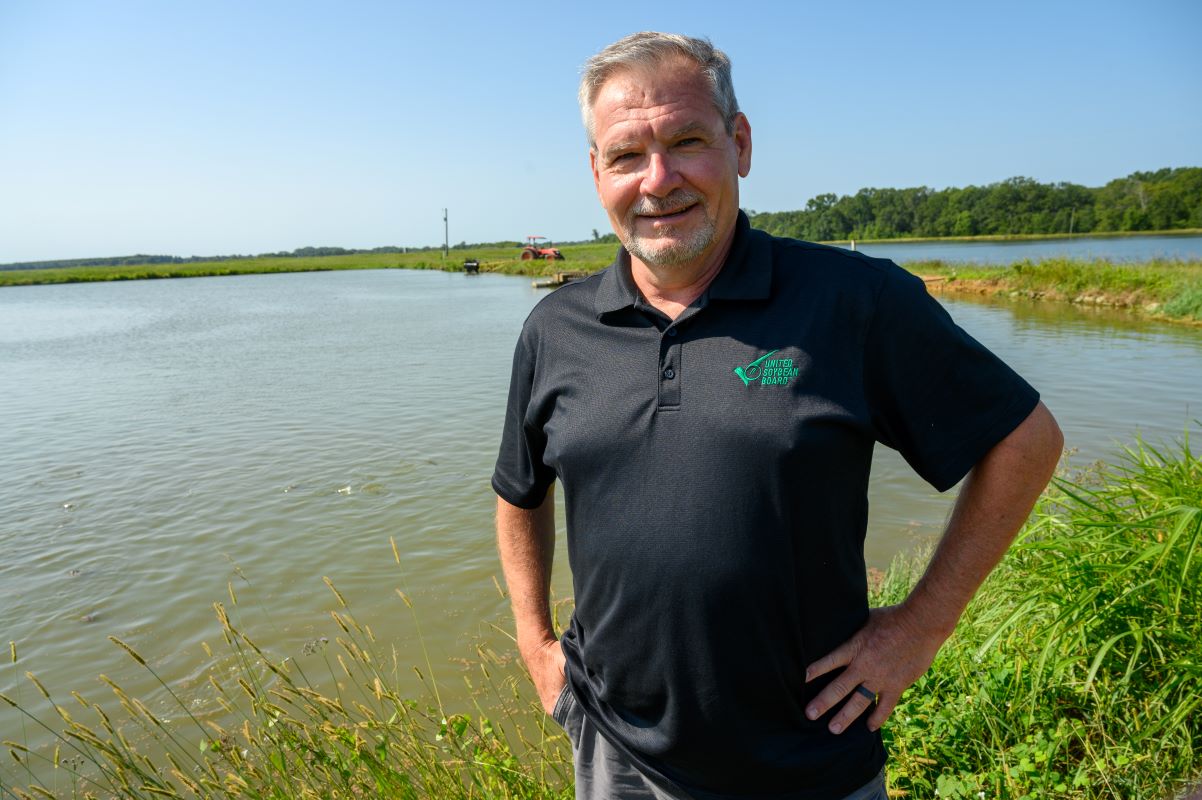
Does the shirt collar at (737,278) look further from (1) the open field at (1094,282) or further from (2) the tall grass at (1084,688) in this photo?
(1) the open field at (1094,282)

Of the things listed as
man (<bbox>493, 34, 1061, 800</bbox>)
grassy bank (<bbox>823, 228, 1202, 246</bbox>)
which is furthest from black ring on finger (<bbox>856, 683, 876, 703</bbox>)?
grassy bank (<bbox>823, 228, 1202, 246</bbox>)

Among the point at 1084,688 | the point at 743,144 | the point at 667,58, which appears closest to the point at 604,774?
the point at 743,144

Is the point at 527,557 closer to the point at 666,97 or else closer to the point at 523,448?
the point at 523,448

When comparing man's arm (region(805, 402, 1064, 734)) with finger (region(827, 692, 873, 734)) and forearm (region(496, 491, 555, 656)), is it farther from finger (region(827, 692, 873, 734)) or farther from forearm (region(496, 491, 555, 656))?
forearm (region(496, 491, 555, 656))

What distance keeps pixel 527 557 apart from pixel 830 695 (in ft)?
3.36

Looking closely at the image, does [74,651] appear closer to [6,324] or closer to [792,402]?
[792,402]

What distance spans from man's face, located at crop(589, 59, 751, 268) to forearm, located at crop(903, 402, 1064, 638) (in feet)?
2.86

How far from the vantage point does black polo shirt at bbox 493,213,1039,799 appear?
1.68 metres

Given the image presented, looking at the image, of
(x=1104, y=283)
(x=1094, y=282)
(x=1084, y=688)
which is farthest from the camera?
(x=1094, y=282)

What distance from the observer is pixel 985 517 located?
1819 millimetres

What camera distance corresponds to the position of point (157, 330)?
29.6 m

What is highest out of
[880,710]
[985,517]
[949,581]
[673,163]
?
[673,163]

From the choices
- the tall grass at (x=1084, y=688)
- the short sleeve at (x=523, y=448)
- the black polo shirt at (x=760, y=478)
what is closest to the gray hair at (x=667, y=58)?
the black polo shirt at (x=760, y=478)

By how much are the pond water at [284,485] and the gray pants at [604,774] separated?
11.4 ft
